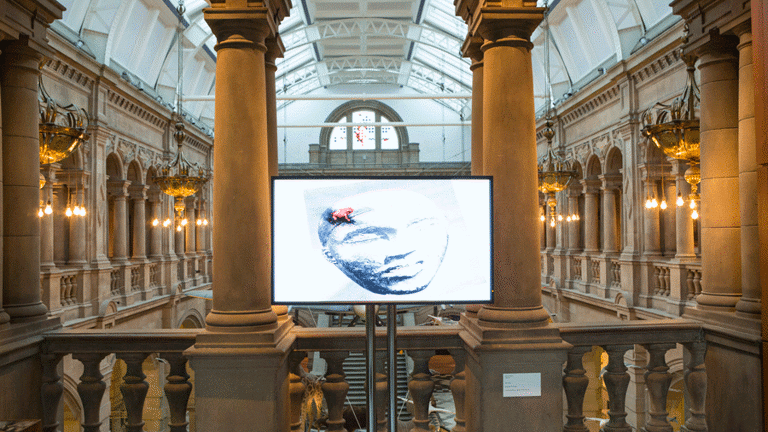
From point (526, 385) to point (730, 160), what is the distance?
2.37 meters

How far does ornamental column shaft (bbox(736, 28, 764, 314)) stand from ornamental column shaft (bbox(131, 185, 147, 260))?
53.1 feet

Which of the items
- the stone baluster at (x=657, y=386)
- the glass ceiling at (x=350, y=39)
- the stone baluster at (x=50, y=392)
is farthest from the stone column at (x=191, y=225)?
the stone baluster at (x=657, y=386)

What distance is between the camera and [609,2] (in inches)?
550

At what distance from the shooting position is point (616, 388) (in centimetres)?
422

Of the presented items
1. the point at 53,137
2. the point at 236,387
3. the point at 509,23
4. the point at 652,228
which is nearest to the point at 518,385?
the point at 236,387

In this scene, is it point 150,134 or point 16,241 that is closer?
point 16,241

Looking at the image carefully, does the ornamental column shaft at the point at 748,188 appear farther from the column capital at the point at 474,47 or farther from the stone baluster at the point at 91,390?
the stone baluster at the point at 91,390

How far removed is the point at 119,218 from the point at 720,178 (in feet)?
49.3

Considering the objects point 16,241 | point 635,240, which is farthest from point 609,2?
point 16,241

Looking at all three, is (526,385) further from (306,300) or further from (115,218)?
(115,218)

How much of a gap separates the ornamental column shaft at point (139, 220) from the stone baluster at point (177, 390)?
553 inches

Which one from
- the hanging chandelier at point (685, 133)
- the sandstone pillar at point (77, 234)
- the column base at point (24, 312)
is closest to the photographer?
the column base at point (24, 312)

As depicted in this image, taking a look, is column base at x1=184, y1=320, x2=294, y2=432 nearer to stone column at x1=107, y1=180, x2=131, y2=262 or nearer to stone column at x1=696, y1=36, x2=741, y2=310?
stone column at x1=696, y1=36, x2=741, y2=310

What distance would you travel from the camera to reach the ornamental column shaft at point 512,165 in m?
4.04
